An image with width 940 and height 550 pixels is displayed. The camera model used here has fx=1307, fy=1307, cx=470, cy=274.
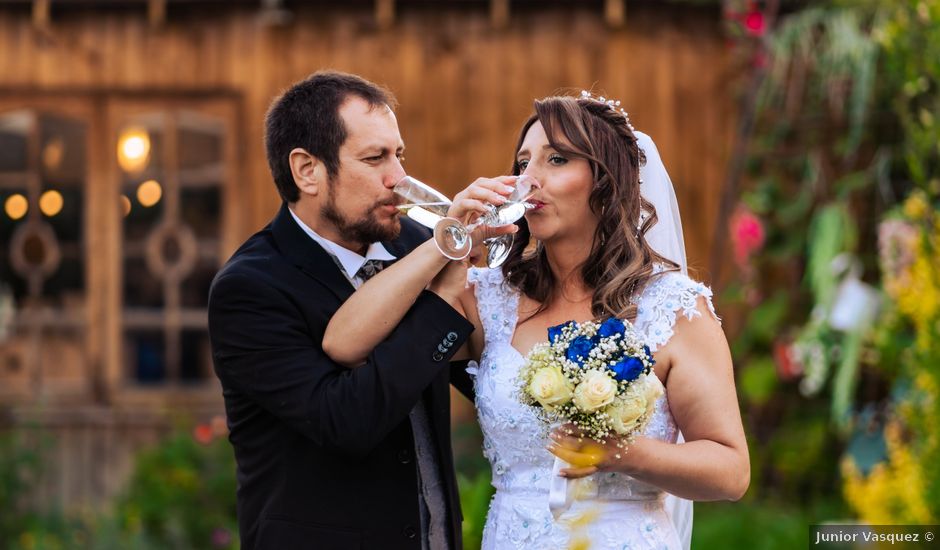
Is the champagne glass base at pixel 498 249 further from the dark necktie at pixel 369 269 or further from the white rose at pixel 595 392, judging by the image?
the white rose at pixel 595 392

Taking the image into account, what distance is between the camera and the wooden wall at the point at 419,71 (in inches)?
311

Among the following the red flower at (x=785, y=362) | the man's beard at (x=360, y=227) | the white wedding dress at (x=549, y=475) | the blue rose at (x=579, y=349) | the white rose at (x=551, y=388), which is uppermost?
the man's beard at (x=360, y=227)

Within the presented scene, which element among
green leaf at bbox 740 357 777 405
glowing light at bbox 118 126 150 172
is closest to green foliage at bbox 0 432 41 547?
glowing light at bbox 118 126 150 172

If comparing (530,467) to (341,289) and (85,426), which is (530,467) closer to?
(341,289)

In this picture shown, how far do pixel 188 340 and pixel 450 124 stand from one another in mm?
2085

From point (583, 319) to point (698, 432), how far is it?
1.45 feet

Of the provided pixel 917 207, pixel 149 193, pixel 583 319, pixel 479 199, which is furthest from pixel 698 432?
pixel 149 193

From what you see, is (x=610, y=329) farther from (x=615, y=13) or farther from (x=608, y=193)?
(x=615, y=13)

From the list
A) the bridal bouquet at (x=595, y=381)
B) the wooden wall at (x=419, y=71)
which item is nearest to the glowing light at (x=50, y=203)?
the wooden wall at (x=419, y=71)

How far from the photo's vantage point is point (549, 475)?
3.38 m

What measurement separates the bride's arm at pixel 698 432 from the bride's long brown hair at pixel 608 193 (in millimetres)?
179

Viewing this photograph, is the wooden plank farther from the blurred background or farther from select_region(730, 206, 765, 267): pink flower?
select_region(730, 206, 765, 267): pink flower

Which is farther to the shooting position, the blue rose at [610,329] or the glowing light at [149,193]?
the glowing light at [149,193]

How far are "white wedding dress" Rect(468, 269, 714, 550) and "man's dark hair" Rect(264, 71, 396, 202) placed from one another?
2.21 feet
